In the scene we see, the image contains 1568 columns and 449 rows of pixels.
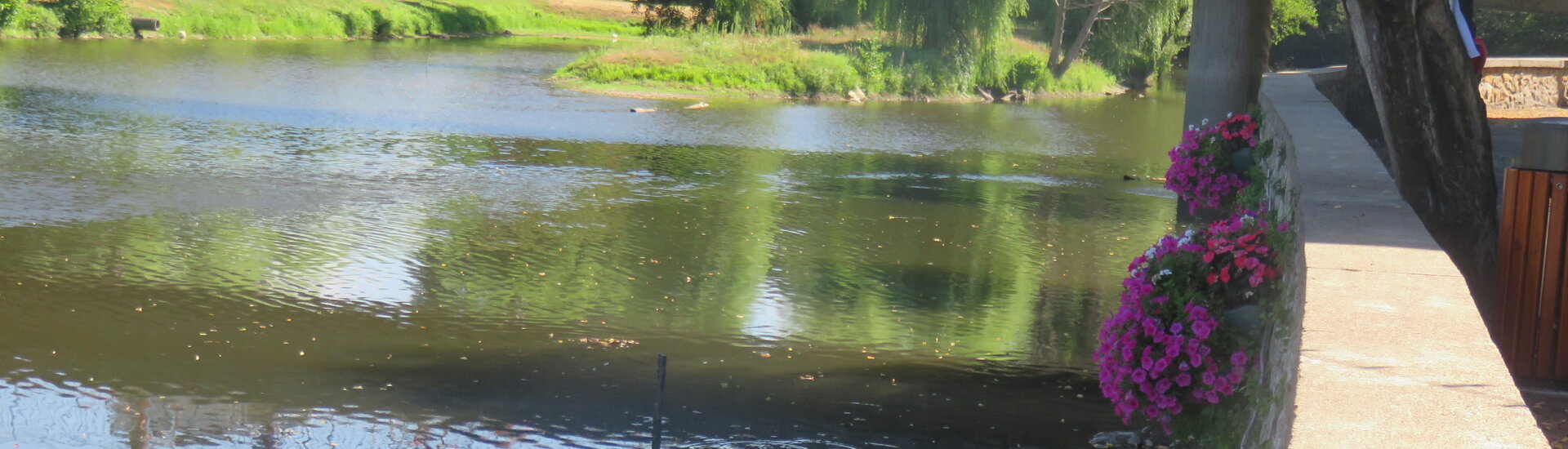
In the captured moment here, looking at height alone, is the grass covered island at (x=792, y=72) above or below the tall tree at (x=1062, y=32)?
below

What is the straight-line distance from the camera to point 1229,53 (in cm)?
1270

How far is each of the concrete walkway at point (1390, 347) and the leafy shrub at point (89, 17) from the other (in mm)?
41150

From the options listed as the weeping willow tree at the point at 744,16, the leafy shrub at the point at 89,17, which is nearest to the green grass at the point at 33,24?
the leafy shrub at the point at 89,17

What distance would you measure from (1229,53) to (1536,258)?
24.7 feet

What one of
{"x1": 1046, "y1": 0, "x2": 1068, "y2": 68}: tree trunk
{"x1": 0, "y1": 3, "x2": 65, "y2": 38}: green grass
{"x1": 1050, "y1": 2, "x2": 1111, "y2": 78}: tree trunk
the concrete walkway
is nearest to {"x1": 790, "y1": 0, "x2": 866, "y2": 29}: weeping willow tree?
{"x1": 0, "y1": 3, "x2": 65, "y2": 38}: green grass

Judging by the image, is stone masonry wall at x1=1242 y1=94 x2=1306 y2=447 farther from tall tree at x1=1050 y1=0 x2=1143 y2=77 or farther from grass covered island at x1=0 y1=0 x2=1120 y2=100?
tall tree at x1=1050 y1=0 x2=1143 y2=77

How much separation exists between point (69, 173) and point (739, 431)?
30.8 ft

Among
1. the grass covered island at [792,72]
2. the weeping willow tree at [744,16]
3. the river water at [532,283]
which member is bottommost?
the river water at [532,283]

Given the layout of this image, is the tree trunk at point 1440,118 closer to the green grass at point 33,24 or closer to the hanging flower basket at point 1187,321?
the hanging flower basket at point 1187,321

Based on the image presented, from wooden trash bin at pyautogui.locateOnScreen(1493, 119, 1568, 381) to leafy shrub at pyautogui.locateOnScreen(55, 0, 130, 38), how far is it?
41500 mm

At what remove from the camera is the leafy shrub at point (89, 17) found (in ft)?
133

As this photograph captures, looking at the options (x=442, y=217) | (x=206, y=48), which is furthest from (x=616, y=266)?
(x=206, y=48)

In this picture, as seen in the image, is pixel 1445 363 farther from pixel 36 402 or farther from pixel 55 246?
pixel 55 246

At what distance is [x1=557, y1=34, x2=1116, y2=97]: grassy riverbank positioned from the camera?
3100 centimetres
